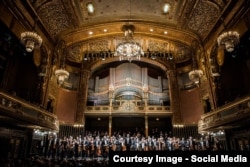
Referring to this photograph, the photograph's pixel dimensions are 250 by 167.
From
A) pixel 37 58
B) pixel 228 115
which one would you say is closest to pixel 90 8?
pixel 37 58

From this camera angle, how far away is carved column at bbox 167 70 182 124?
13.8m

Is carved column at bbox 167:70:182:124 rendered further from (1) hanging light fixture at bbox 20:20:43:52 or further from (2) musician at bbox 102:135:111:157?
(1) hanging light fixture at bbox 20:20:43:52

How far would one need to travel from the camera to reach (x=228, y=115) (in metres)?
8.61

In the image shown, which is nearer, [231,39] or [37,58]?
[231,39]

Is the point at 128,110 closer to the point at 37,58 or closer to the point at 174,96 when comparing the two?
the point at 174,96

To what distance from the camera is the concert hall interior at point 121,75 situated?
8.94 m

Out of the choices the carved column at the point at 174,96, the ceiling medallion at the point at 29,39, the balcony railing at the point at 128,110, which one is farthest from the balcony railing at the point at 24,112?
the carved column at the point at 174,96

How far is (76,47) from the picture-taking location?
1499cm

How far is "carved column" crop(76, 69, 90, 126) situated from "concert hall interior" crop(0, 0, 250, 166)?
0.25ft

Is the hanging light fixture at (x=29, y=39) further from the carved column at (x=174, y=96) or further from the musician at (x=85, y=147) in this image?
the carved column at (x=174, y=96)

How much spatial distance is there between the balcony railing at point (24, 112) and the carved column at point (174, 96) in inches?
332

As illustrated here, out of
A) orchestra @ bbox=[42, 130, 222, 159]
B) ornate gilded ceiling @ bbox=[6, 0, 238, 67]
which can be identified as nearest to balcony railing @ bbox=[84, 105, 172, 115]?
orchestra @ bbox=[42, 130, 222, 159]

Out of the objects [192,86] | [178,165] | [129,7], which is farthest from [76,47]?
[178,165]

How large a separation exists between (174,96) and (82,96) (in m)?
7.17
